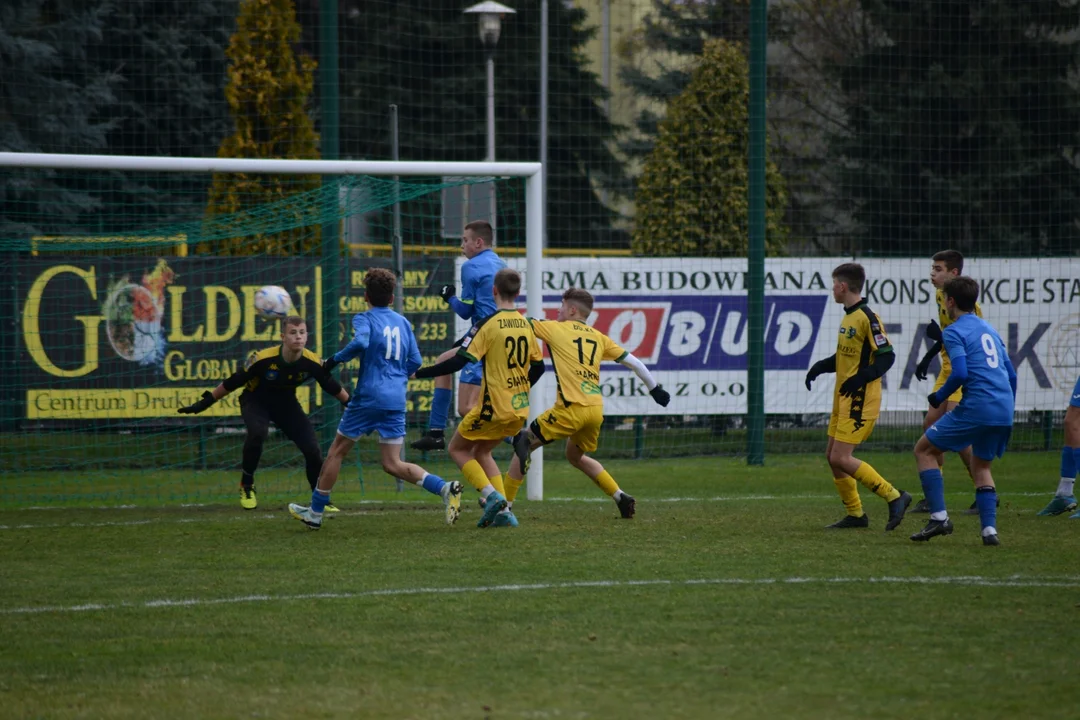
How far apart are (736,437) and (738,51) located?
24.3 ft

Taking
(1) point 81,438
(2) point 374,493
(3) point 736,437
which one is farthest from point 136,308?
(3) point 736,437

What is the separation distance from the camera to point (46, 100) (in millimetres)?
23062

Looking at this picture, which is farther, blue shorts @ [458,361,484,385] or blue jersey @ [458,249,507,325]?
blue shorts @ [458,361,484,385]

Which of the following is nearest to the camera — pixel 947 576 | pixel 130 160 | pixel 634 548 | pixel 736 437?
pixel 947 576

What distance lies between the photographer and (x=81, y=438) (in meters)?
14.9

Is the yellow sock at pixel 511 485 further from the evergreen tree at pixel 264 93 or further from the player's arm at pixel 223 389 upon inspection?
the evergreen tree at pixel 264 93

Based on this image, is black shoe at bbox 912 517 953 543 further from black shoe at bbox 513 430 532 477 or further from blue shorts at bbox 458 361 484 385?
blue shorts at bbox 458 361 484 385

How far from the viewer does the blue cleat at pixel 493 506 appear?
9430 mm

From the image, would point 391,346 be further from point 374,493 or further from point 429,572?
point 374,493

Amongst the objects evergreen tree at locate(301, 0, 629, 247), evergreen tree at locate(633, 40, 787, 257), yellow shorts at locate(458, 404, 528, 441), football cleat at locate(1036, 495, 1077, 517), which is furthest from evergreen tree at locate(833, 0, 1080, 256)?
yellow shorts at locate(458, 404, 528, 441)

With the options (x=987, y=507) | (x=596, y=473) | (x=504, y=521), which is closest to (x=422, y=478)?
(x=504, y=521)

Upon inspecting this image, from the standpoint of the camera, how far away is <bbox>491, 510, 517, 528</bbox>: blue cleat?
31.7 ft

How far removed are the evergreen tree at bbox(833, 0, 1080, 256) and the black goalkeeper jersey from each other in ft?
50.9

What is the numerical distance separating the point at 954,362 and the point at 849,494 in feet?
5.12
